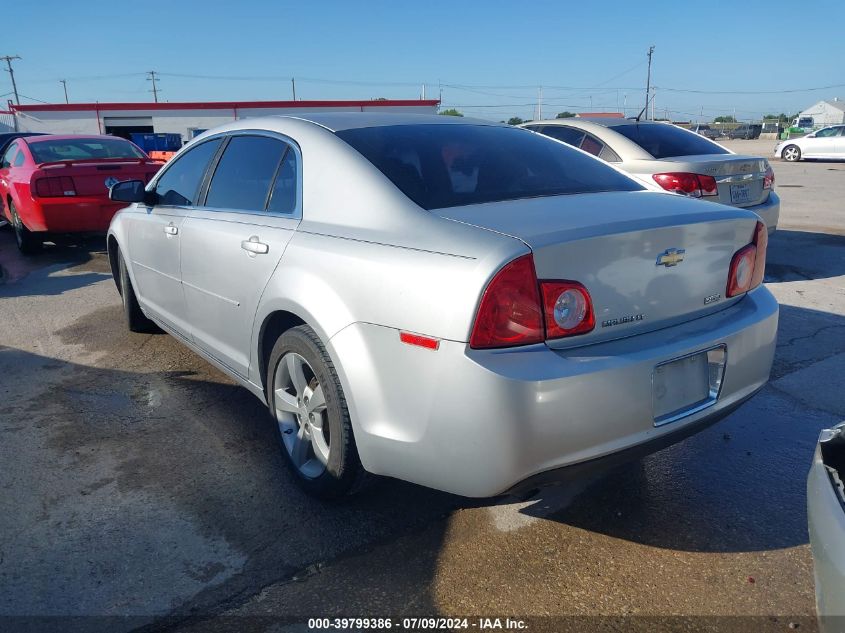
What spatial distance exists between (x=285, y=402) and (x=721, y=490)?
195 centimetres

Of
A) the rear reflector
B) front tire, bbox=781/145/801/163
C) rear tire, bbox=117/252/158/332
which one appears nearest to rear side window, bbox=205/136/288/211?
the rear reflector

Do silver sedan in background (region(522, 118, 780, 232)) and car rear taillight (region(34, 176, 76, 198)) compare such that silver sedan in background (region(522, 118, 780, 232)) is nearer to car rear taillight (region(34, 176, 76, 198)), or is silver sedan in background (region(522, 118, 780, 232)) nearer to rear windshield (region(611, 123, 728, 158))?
rear windshield (region(611, 123, 728, 158))

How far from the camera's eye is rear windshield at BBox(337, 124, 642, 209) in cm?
282

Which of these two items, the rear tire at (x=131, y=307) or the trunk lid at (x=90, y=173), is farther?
the trunk lid at (x=90, y=173)

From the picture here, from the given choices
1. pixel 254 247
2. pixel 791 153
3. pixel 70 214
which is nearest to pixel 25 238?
pixel 70 214

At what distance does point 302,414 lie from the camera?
3.03m

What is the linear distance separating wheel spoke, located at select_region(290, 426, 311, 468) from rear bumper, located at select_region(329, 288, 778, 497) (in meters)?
0.57

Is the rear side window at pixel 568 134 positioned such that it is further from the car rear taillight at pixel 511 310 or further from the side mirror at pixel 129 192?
the car rear taillight at pixel 511 310

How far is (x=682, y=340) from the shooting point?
98.1 inches

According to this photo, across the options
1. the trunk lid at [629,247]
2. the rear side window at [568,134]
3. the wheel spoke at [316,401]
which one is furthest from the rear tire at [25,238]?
the trunk lid at [629,247]

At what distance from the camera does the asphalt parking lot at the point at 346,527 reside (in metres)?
2.41

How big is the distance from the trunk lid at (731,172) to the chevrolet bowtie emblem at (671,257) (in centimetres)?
436

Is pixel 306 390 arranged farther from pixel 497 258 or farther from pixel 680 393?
pixel 680 393

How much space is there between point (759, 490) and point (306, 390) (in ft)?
6.59
